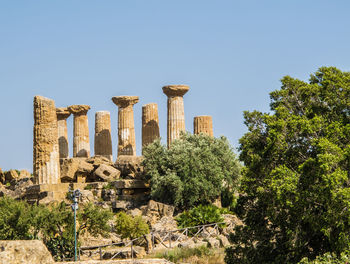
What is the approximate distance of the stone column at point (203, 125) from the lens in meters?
43.7

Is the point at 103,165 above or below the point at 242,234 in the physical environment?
above

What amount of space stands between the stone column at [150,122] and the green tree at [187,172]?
534 cm

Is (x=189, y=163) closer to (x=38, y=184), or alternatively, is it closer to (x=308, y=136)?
(x=38, y=184)

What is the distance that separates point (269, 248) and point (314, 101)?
5.30 meters

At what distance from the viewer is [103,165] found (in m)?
39.9

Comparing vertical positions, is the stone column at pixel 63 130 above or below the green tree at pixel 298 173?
above

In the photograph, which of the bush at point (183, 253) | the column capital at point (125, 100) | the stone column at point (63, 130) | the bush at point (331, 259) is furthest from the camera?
the stone column at point (63, 130)

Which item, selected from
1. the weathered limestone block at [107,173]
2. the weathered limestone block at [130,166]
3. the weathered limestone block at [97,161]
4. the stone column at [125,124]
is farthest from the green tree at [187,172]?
the stone column at [125,124]

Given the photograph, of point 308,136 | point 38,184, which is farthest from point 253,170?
point 38,184

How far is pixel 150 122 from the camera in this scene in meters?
44.2

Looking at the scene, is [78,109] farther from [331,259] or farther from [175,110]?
[331,259]

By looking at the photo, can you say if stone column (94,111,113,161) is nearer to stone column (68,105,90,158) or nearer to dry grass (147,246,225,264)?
stone column (68,105,90,158)

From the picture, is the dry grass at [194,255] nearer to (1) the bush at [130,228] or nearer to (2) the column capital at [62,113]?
(1) the bush at [130,228]

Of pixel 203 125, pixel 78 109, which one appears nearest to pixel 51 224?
pixel 203 125
